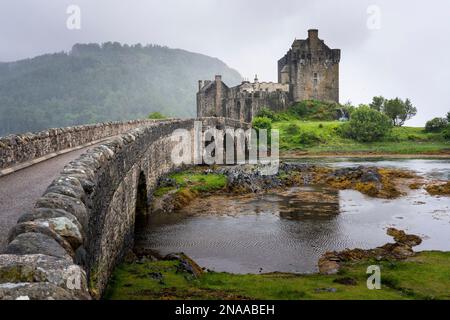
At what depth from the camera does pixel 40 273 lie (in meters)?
4.35

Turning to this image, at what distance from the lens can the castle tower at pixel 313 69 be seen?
3157 inches

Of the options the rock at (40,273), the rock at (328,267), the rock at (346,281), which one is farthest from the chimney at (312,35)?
the rock at (40,273)

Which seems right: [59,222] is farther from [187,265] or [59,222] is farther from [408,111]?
[408,111]

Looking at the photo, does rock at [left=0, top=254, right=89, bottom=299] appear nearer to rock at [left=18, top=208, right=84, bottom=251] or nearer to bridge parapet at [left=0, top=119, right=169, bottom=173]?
rock at [left=18, top=208, right=84, bottom=251]

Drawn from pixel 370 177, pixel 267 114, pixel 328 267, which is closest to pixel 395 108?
pixel 267 114

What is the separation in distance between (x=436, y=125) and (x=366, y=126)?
11.7 meters

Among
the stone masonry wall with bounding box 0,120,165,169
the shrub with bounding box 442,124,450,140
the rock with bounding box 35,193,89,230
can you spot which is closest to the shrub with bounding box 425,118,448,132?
the shrub with bounding box 442,124,450,140

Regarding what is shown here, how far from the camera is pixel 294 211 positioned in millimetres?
25984

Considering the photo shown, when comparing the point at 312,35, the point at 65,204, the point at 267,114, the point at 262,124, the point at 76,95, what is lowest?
the point at 65,204

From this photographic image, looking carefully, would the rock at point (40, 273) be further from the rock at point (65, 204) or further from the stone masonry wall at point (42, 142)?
the stone masonry wall at point (42, 142)

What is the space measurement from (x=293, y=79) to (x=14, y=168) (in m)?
71.8

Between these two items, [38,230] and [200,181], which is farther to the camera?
[200,181]

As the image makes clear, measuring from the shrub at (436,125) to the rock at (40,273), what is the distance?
7217 centimetres

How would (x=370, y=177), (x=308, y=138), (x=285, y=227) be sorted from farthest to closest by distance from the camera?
(x=308, y=138) < (x=370, y=177) < (x=285, y=227)
